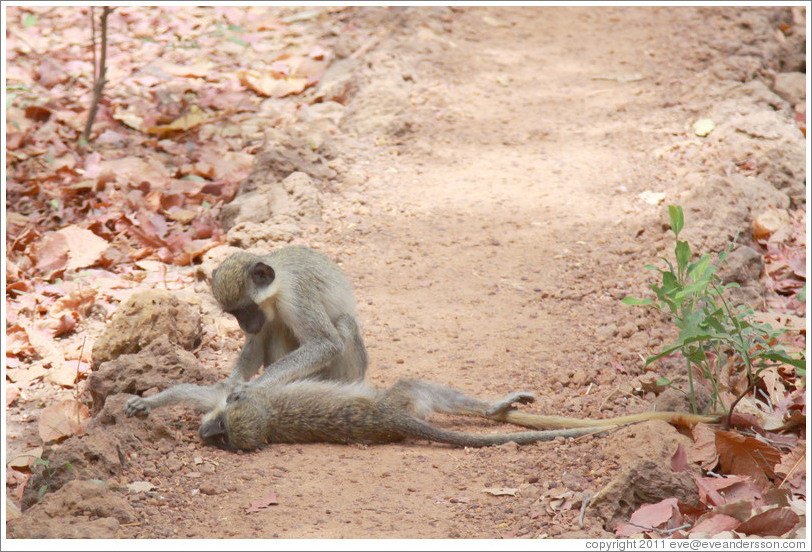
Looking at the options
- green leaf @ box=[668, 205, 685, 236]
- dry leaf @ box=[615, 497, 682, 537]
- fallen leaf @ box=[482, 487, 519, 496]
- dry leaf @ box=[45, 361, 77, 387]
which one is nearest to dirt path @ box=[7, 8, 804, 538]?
fallen leaf @ box=[482, 487, 519, 496]

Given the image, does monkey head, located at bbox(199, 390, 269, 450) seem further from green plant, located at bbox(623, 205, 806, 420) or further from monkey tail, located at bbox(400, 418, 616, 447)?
green plant, located at bbox(623, 205, 806, 420)

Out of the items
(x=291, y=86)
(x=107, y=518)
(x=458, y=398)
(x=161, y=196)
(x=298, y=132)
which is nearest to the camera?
(x=107, y=518)

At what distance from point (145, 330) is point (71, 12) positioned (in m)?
9.31

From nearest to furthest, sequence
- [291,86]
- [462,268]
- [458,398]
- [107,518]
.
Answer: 1. [107,518]
2. [458,398]
3. [462,268]
4. [291,86]

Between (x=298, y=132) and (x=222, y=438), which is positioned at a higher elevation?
(x=298, y=132)

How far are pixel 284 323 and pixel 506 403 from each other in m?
1.65

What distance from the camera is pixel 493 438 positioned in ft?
18.3

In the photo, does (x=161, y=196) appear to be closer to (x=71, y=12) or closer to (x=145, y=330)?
(x=145, y=330)

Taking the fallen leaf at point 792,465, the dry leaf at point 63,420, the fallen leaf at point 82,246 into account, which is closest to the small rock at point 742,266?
the fallen leaf at point 792,465

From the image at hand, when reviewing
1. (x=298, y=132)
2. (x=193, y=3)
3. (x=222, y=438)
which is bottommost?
(x=222, y=438)

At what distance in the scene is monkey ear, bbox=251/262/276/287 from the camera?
5816mm

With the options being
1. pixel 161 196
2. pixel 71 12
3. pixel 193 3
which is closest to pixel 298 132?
pixel 161 196

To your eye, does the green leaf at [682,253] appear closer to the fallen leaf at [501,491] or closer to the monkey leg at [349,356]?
the fallen leaf at [501,491]

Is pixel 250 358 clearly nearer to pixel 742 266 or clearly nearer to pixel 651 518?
pixel 651 518
